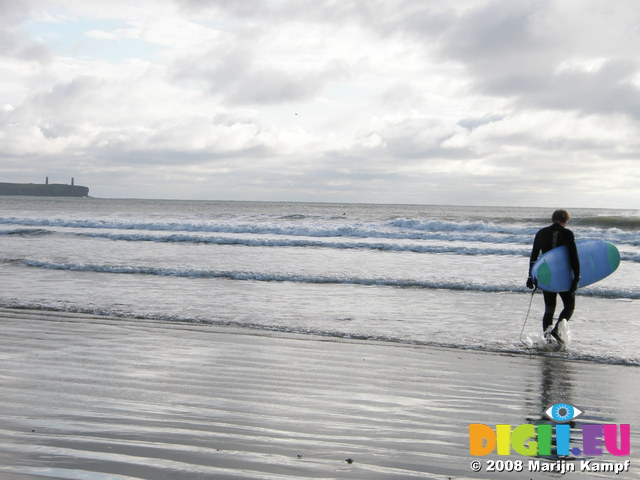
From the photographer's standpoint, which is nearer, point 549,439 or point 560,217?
point 549,439

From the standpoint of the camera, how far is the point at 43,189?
160 m

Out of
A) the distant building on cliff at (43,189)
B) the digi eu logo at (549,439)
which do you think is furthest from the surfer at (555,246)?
the distant building on cliff at (43,189)

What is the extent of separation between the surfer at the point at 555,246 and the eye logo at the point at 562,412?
9.81 feet

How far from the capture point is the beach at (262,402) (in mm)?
3453

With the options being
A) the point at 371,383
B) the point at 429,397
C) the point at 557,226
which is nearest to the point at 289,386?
the point at 371,383

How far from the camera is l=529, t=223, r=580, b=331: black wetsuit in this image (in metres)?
7.75

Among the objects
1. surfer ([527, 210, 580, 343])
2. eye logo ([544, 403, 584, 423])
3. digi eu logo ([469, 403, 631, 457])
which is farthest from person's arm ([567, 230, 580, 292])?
digi eu logo ([469, 403, 631, 457])

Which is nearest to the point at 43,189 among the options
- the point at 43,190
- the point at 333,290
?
the point at 43,190

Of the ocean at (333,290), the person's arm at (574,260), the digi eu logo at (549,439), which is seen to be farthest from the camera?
the ocean at (333,290)

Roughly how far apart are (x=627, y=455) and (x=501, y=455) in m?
0.76

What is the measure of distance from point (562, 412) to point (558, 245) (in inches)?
137

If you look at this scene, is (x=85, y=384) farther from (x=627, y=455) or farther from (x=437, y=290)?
(x=437, y=290)

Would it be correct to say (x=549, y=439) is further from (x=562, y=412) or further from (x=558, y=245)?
(x=558, y=245)

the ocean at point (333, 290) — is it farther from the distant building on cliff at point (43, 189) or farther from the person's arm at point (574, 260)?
the distant building on cliff at point (43, 189)
